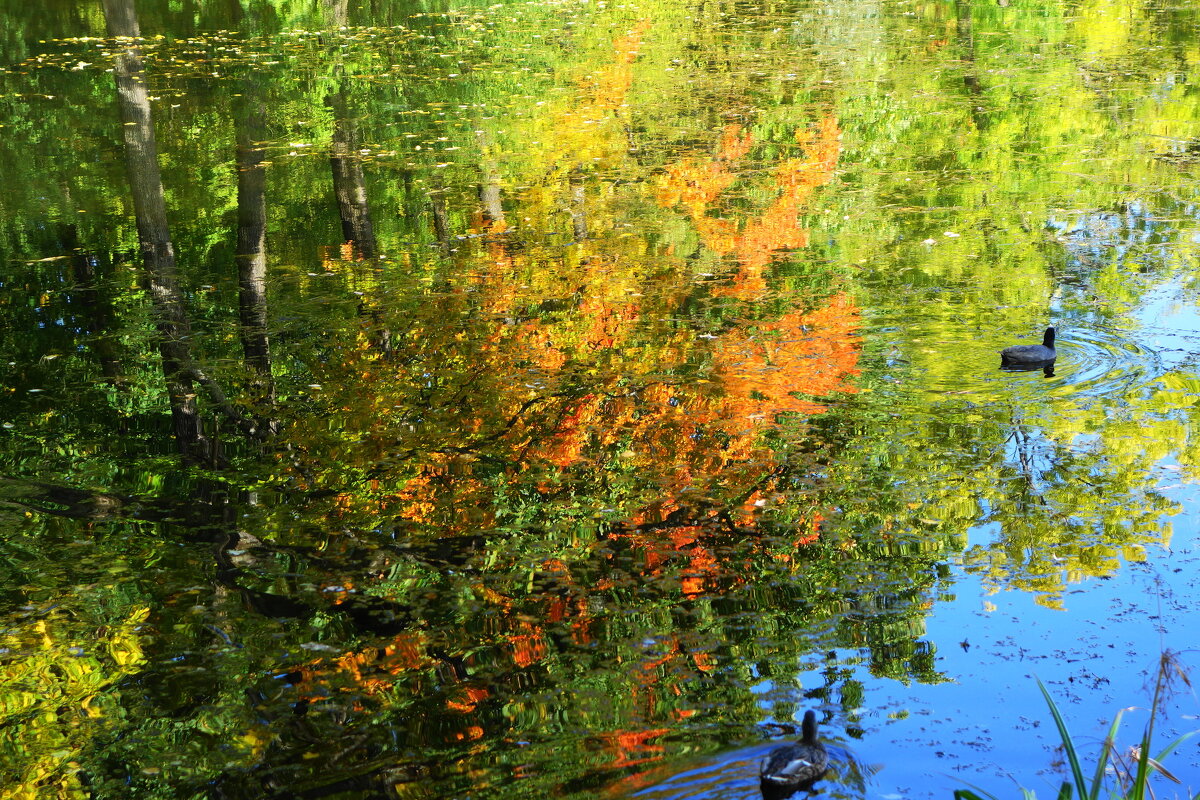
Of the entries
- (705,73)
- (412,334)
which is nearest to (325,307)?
(412,334)

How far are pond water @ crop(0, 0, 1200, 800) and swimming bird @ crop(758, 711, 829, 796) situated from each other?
0.39ft

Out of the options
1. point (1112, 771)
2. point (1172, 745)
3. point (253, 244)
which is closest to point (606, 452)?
point (1112, 771)

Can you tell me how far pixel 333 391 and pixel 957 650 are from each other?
4585mm

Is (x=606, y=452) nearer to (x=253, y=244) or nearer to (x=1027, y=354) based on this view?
(x=1027, y=354)

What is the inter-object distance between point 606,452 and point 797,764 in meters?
2.95

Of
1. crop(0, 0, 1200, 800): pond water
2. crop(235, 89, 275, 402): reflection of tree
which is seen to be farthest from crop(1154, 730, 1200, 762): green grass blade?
crop(235, 89, 275, 402): reflection of tree

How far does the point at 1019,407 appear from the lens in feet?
22.0

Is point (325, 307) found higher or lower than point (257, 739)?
higher

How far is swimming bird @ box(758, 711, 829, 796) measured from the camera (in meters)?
3.83

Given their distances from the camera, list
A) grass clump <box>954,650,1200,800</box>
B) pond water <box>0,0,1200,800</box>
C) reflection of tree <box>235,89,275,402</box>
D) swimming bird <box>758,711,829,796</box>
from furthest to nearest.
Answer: reflection of tree <box>235,89,275,402</box> < pond water <box>0,0,1200,800</box> < swimming bird <box>758,711,829,796</box> < grass clump <box>954,650,1200,800</box>

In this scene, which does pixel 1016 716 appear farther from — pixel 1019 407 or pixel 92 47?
pixel 92 47

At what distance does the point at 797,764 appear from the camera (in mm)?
3852

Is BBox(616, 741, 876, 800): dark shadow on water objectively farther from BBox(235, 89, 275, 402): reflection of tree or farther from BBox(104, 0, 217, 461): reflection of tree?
BBox(235, 89, 275, 402): reflection of tree

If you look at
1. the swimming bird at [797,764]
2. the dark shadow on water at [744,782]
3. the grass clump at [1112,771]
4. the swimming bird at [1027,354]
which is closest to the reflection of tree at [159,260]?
the dark shadow on water at [744,782]
